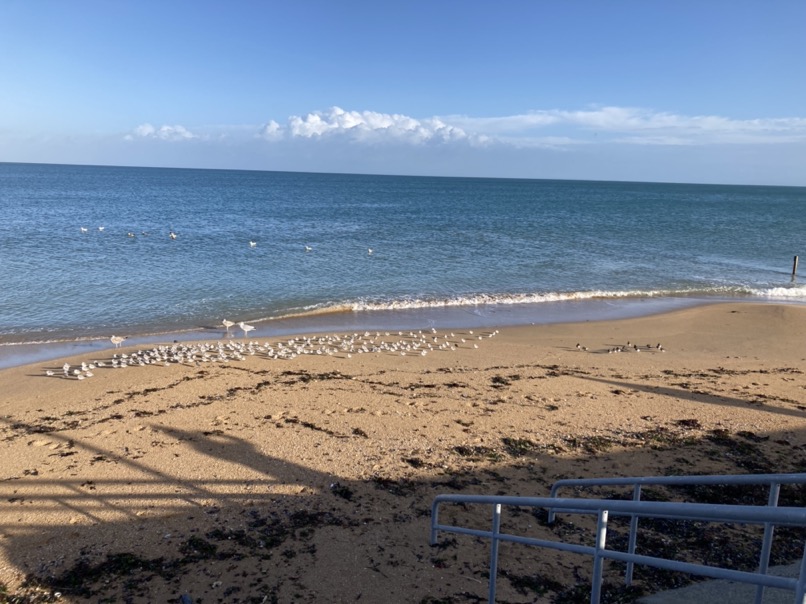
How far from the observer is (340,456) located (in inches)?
322

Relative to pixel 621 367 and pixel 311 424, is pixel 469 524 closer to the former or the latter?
pixel 311 424

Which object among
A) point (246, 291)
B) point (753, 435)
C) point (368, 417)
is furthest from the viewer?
point (246, 291)

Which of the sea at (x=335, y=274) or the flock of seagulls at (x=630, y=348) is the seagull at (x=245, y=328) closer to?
the sea at (x=335, y=274)

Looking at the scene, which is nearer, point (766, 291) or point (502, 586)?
point (502, 586)

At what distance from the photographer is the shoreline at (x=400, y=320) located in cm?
1449

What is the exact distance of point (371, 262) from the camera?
28797 millimetres

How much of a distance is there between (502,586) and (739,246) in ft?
138

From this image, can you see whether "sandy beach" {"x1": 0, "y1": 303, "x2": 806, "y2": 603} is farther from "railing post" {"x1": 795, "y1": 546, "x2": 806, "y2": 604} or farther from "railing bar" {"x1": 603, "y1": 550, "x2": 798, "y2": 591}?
"railing post" {"x1": 795, "y1": 546, "x2": 806, "y2": 604}

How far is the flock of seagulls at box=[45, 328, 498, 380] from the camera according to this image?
42.4 feet

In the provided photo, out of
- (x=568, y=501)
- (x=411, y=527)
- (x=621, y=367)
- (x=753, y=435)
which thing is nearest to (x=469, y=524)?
(x=411, y=527)

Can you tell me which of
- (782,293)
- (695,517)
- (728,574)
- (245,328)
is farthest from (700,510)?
(782,293)

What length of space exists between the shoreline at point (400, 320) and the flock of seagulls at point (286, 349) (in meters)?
0.88

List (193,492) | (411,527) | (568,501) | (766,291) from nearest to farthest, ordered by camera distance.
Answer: (568,501), (411,527), (193,492), (766,291)

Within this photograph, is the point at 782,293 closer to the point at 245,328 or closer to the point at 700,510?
the point at 245,328
